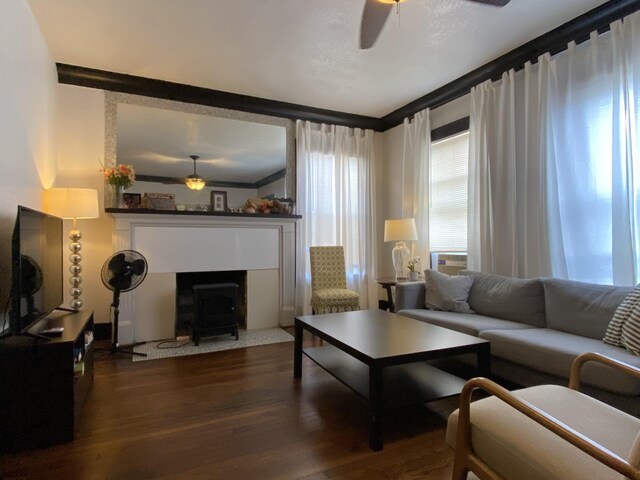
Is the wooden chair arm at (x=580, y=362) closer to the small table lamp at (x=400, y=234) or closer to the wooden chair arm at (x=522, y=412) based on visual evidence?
the wooden chair arm at (x=522, y=412)

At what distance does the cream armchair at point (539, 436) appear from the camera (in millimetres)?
1019

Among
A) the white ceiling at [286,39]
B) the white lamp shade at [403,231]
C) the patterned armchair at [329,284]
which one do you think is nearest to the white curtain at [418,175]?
the white lamp shade at [403,231]

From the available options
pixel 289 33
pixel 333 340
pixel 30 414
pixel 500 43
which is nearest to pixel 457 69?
pixel 500 43

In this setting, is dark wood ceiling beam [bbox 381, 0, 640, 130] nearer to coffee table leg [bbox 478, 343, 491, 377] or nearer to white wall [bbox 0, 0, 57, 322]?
coffee table leg [bbox 478, 343, 491, 377]

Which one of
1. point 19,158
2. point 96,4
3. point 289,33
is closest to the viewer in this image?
point 19,158

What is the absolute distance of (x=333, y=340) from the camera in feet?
7.47

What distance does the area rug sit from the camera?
3.36 meters

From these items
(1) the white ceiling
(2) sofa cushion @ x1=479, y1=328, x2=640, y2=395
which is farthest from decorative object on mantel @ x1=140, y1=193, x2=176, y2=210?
(2) sofa cushion @ x1=479, y1=328, x2=640, y2=395

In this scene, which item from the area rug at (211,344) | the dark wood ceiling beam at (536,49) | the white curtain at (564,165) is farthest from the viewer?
the area rug at (211,344)

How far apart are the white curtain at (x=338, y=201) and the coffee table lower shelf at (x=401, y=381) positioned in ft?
6.99

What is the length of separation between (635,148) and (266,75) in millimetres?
Result: 3175

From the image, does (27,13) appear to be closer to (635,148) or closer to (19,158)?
(19,158)

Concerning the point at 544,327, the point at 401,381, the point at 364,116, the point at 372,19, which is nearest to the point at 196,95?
the point at 364,116

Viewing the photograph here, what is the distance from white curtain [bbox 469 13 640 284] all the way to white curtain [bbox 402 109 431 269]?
28.8 inches
